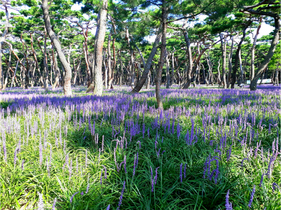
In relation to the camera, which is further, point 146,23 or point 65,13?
point 65,13

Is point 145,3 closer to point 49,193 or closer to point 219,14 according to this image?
point 219,14

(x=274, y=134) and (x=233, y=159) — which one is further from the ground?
(x=274, y=134)

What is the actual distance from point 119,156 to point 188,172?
88 cm

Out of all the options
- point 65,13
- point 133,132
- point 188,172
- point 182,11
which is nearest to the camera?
point 188,172

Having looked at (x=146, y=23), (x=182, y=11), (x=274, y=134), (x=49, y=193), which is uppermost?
(x=182, y=11)

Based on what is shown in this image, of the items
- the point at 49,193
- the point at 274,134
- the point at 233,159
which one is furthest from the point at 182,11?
the point at 49,193

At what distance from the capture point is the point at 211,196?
1.65m

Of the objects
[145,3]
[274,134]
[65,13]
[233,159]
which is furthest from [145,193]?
[65,13]

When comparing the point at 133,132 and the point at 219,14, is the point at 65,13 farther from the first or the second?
the point at 133,132

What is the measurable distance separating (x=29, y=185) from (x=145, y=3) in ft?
15.9

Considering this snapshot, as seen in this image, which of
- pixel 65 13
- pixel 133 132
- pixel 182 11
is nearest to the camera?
pixel 133 132

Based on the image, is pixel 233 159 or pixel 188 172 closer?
pixel 188 172

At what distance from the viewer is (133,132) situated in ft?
8.95

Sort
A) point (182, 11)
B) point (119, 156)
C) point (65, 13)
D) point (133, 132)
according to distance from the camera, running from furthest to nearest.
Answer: point (65, 13)
point (182, 11)
point (133, 132)
point (119, 156)
